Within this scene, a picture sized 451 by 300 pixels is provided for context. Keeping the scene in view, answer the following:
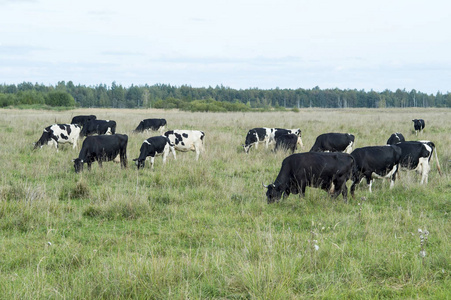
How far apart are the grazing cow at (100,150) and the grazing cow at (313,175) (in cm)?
634

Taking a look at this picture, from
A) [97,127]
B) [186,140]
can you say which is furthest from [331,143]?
[97,127]

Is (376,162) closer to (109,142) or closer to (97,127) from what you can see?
(109,142)

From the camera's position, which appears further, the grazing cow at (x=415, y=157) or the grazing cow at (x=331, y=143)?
the grazing cow at (x=331, y=143)

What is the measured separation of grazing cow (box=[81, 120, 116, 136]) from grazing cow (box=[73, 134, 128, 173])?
9.30 m

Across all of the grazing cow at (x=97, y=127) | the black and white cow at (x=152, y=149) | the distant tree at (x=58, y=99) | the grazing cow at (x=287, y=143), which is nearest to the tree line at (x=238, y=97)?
the distant tree at (x=58, y=99)

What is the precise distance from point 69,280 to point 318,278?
9.90 ft

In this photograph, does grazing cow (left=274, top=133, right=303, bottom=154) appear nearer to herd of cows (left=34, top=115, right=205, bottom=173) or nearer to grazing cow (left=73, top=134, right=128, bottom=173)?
herd of cows (left=34, top=115, right=205, bottom=173)

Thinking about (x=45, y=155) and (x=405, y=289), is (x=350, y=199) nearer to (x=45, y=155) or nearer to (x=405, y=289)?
(x=405, y=289)

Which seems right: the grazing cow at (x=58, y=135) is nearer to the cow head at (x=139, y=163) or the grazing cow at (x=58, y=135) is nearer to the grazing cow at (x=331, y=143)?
the cow head at (x=139, y=163)

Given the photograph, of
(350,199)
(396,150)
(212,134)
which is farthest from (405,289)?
(212,134)

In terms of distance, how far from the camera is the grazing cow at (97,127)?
22.2m

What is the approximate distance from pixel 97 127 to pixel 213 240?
1773 centimetres

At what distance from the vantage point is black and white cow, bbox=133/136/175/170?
13731mm

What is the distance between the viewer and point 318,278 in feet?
16.1
